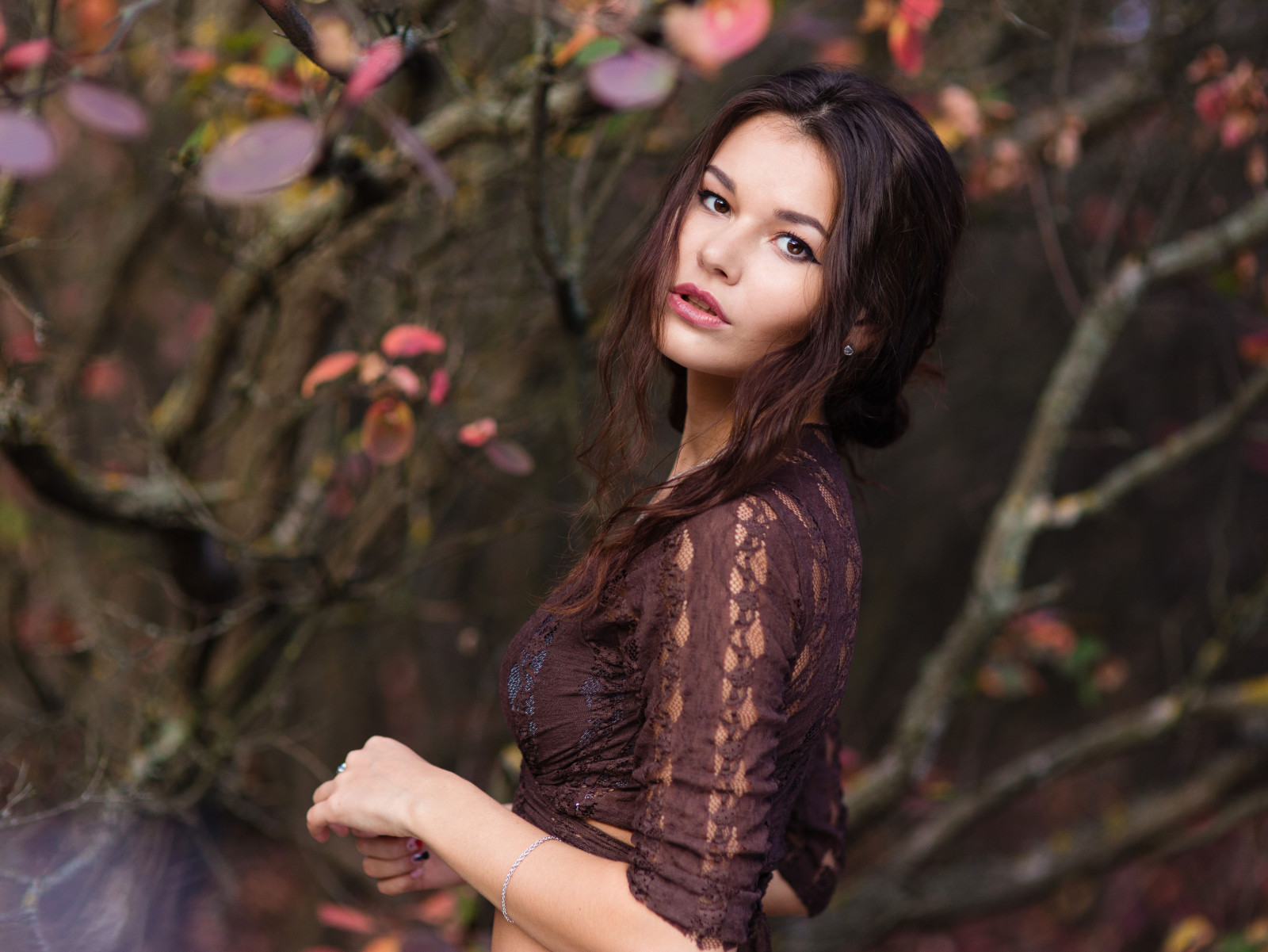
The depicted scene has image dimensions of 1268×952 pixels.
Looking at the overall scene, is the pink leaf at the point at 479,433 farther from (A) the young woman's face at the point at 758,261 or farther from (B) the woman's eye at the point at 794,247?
(B) the woman's eye at the point at 794,247

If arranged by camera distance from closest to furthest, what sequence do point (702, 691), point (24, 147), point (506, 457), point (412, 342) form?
point (24, 147) < point (702, 691) < point (412, 342) < point (506, 457)

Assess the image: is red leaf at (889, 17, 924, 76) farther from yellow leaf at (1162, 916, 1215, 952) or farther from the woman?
yellow leaf at (1162, 916, 1215, 952)

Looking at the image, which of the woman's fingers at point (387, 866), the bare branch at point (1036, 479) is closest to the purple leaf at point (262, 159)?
the woman's fingers at point (387, 866)

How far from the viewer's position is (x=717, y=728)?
3.05 feet

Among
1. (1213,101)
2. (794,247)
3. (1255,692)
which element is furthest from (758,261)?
(1255,692)

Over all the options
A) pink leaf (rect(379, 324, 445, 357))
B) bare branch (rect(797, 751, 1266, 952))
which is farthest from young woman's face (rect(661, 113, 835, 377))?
Result: bare branch (rect(797, 751, 1266, 952))

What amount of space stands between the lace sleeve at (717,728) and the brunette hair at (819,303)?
2.8 inches

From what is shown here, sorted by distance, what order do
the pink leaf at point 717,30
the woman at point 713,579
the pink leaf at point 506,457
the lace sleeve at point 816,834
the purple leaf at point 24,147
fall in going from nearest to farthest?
the purple leaf at point 24,147 → the woman at point 713,579 → the pink leaf at point 717,30 → the lace sleeve at point 816,834 → the pink leaf at point 506,457

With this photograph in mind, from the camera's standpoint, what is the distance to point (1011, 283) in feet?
12.1

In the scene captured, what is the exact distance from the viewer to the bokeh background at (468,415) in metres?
1.63

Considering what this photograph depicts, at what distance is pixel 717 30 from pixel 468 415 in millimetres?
1198

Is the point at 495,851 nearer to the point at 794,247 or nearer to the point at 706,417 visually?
the point at 706,417

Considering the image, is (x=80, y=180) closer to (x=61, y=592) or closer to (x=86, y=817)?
(x=61, y=592)

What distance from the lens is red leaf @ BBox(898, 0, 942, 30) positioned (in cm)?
163
